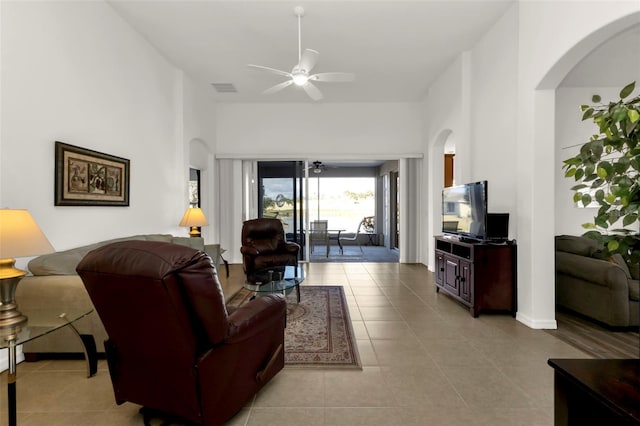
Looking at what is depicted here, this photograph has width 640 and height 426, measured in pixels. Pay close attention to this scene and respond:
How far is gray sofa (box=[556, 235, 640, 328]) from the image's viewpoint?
3082mm

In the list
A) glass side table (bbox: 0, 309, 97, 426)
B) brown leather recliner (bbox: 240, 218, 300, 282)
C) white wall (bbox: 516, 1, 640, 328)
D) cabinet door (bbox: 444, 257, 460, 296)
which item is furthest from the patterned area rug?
white wall (bbox: 516, 1, 640, 328)

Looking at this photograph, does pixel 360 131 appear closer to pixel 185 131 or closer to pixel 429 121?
pixel 429 121

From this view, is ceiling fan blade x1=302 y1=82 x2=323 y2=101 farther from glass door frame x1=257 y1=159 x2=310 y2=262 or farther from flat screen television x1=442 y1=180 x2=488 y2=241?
glass door frame x1=257 y1=159 x2=310 y2=262

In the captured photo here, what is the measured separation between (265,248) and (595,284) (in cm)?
419

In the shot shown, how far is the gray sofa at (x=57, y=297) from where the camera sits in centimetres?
237

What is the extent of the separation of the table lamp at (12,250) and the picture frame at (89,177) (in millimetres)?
1174

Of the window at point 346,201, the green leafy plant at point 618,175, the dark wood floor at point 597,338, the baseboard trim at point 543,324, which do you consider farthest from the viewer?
the window at point 346,201

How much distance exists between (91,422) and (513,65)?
4.84 metres

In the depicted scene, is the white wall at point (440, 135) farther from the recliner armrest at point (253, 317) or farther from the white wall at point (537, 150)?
the recliner armrest at point (253, 317)

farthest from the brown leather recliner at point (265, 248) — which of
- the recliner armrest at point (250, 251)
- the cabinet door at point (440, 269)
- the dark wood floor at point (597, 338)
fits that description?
the dark wood floor at point (597, 338)

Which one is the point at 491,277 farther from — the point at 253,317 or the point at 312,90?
the point at 312,90

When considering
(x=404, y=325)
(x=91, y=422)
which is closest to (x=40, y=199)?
(x=91, y=422)

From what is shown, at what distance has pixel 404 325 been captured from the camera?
131 inches

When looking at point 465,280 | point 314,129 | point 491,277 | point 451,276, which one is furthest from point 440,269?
point 314,129
